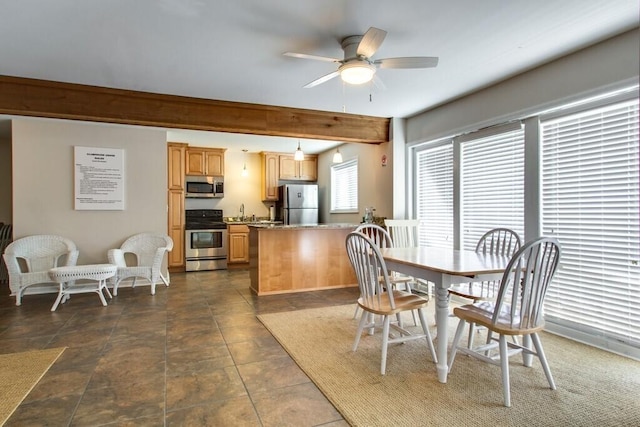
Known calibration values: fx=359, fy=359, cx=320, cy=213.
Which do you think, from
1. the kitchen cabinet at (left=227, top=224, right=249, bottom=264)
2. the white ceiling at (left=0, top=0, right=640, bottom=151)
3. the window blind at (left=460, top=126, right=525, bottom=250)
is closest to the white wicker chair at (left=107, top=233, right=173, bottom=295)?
the kitchen cabinet at (left=227, top=224, right=249, bottom=264)

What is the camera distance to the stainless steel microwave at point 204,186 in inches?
261

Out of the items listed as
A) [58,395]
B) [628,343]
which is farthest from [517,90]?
[58,395]

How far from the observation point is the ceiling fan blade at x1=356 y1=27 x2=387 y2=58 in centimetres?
213

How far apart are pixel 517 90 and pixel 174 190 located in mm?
5320

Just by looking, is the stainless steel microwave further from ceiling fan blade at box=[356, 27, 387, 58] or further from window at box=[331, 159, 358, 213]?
ceiling fan blade at box=[356, 27, 387, 58]

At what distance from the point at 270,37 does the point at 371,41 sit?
0.82 metres

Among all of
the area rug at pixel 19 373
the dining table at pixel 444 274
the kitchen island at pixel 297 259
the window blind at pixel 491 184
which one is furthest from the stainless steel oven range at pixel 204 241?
the dining table at pixel 444 274

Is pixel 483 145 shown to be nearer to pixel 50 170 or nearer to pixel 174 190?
pixel 174 190

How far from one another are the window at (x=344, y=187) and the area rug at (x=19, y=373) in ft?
14.8

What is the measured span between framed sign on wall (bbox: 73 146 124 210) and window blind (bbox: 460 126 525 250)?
4.53 m

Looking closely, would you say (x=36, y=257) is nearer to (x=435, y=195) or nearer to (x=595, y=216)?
(x=435, y=195)

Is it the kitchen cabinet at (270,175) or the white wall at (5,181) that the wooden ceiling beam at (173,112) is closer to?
the kitchen cabinet at (270,175)

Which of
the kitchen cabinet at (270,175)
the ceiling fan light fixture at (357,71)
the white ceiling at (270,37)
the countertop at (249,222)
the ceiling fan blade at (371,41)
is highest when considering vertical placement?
the white ceiling at (270,37)

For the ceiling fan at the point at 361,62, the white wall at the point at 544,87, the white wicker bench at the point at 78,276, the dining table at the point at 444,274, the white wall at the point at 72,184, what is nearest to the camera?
the dining table at the point at 444,274
